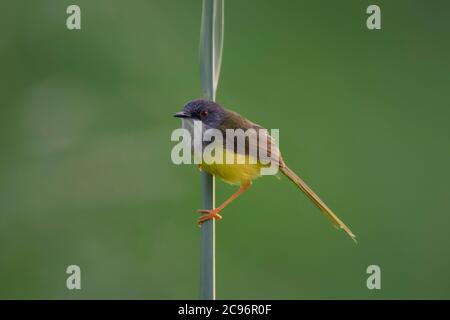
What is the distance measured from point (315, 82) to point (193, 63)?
804mm

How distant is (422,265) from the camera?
4.07 metres

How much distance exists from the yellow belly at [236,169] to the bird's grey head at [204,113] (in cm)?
13

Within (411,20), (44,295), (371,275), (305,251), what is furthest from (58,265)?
(411,20)

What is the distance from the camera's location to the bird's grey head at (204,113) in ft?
8.99

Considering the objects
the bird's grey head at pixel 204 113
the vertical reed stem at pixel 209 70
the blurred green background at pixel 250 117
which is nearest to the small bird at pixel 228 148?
the bird's grey head at pixel 204 113

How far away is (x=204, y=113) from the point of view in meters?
2.78

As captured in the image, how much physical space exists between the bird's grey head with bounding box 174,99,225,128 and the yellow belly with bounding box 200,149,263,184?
0.13 meters

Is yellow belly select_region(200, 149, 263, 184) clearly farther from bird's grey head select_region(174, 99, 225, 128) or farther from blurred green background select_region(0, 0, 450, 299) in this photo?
blurred green background select_region(0, 0, 450, 299)

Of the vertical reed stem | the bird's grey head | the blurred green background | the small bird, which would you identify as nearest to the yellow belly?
the small bird

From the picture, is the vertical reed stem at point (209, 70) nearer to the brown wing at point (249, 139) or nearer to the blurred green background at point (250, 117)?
the brown wing at point (249, 139)

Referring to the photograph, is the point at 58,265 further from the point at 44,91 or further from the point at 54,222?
the point at 44,91

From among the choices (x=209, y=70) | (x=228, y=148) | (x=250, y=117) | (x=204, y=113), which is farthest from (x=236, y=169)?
(x=250, y=117)

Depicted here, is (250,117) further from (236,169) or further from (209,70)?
(209,70)

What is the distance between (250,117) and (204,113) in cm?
147
